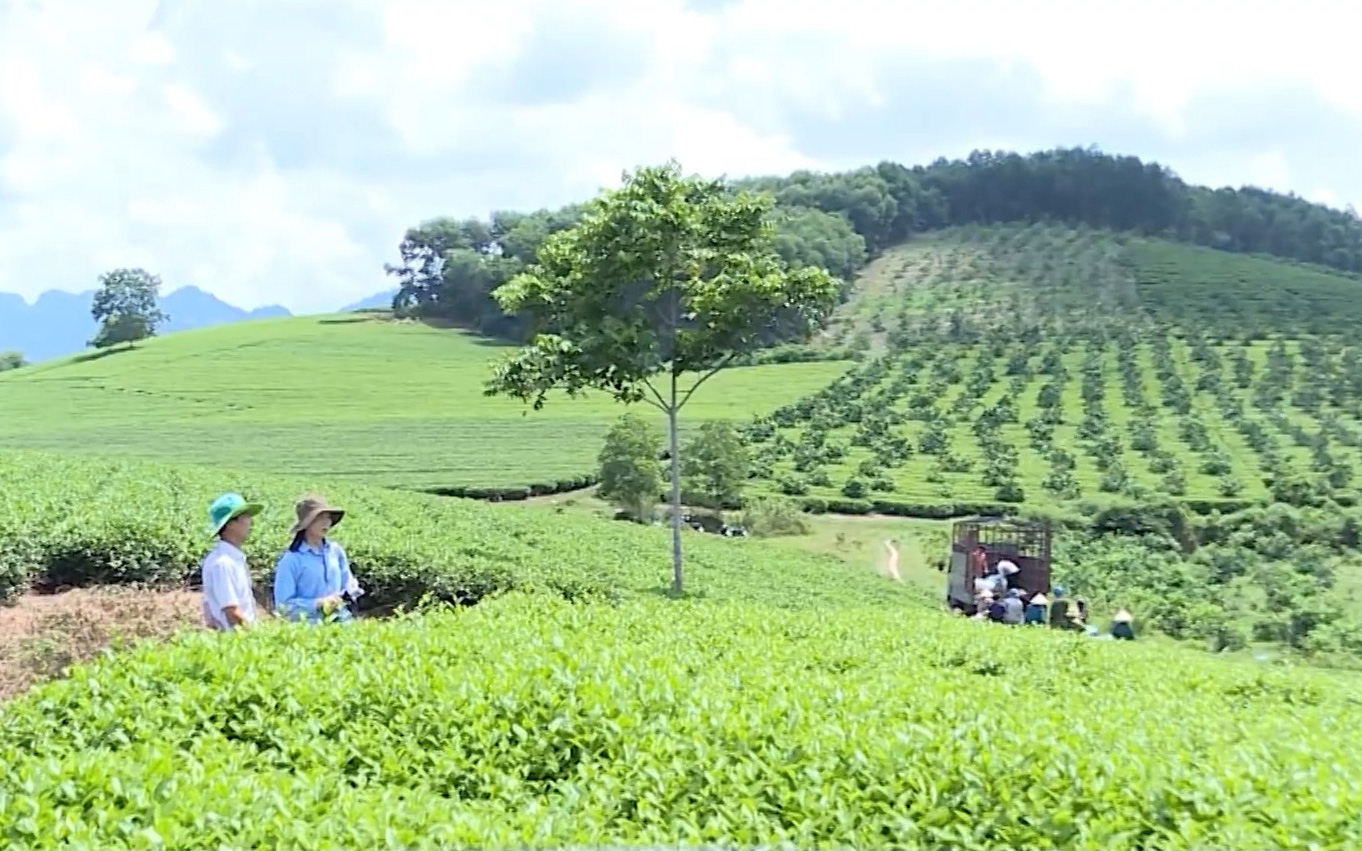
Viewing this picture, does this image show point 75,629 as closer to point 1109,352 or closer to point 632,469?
point 632,469

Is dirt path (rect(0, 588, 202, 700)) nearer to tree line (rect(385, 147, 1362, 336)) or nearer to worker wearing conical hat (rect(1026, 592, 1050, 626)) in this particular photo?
worker wearing conical hat (rect(1026, 592, 1050, 626))

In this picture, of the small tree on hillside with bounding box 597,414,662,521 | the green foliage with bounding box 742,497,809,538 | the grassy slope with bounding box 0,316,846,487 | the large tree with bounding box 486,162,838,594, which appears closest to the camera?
the large tree with bounding box 486,162,838,594

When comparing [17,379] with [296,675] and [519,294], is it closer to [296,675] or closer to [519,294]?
[519,294]

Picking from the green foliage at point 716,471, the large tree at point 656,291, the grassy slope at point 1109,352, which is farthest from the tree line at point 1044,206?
the large tree at point 656,291

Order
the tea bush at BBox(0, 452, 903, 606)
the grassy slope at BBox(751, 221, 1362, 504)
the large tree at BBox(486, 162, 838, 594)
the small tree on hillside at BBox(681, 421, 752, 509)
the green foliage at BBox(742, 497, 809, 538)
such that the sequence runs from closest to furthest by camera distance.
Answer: the tea bush at BBox(0, 452, 903, 606) → the large tree at BBox(486, 162, 838, 594) → the green foliage at BBox(742, 497, 809, 538) → the small tree on hillside at BBox(681, 421, 752, 509) → the grassy slope at BBox(751, 221, 1362, 504)

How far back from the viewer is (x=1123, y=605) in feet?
117

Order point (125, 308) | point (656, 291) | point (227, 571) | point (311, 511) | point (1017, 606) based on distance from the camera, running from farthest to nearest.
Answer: point (125, 308), point (1017, 606), point (656, 291), point (311, 511), point (227, 571)

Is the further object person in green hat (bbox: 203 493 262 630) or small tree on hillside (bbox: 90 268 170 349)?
small tree on hillside (bbox: 90 268 170 349)

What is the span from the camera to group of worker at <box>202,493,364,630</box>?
7.84 m

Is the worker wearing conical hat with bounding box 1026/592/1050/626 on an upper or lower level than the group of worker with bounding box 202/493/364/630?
lower

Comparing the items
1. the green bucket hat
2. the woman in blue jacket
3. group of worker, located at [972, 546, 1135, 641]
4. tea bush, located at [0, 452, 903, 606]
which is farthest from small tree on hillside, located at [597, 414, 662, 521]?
the green bucket hat

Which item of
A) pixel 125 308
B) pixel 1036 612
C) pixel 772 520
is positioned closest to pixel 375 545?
pixel 1036 612

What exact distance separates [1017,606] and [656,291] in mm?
8876

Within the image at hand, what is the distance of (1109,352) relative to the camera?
9581cm
